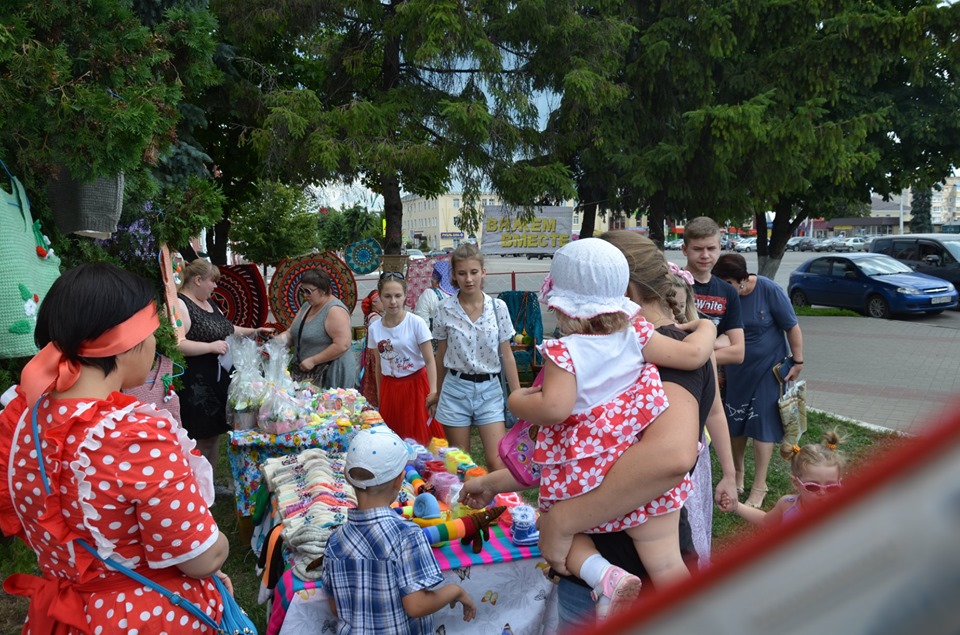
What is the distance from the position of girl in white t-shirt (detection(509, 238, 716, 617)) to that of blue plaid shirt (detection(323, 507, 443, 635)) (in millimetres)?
695

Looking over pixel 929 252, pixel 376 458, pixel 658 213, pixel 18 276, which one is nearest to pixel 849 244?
pixel 929 252

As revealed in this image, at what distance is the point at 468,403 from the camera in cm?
475

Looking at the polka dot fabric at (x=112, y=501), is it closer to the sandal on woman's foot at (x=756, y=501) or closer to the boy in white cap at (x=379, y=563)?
the boy in white cap at (x=379, y=563)

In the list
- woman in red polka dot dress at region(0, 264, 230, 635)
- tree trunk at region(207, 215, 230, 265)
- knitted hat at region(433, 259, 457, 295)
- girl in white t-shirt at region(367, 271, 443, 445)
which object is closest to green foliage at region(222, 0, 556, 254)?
knitted hat at region(433, 259, 457, 295)

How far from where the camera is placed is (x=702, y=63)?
1170 cm

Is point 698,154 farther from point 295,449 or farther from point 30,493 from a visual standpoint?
point 30,493

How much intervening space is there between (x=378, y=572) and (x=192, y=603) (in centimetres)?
69

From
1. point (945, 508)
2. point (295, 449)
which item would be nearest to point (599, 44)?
point (295, 449)

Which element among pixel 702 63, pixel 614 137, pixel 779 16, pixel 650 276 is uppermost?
pixel 779 16

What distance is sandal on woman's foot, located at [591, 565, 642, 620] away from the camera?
181cm

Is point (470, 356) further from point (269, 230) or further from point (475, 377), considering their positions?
point (269, 230)

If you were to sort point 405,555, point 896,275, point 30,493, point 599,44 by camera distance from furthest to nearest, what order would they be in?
point 896,275, point 599,44, point 405,555, point 30,493

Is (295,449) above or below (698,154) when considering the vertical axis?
below

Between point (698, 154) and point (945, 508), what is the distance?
1195 centimetres
